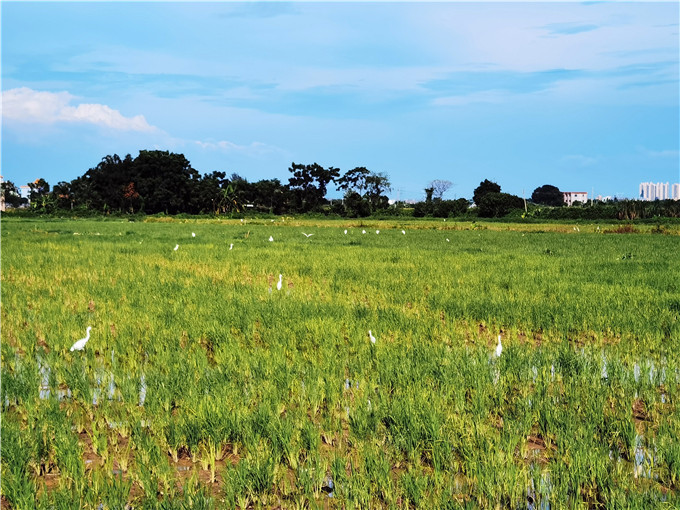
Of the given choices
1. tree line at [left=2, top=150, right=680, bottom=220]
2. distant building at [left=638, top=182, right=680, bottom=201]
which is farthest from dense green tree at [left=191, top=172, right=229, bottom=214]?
distant building at [left=638, top=182, right=680, bottom=201]

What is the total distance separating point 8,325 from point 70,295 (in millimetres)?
1804

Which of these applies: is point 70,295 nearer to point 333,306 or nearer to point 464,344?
point 333,306

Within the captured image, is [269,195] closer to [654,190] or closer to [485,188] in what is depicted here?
[485,188]

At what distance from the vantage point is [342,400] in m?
3.76

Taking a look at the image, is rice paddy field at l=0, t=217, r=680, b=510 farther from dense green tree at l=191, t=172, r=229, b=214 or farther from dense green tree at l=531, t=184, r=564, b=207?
dense green tree at l=531, t=184, r=564, b=207

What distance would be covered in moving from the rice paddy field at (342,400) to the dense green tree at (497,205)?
40720mm

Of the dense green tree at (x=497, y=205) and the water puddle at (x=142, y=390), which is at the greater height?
the dense green tree at (x=497, y=205)

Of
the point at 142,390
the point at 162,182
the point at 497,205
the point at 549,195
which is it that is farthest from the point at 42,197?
the point at 549,195

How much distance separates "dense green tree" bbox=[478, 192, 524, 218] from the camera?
47.6 metres

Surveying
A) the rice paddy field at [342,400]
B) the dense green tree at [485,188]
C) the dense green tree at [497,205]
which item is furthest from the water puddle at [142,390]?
the dense green tree at [485,188]

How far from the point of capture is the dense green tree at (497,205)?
4756 centimetres

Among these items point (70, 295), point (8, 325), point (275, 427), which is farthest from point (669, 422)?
point (70, 295)

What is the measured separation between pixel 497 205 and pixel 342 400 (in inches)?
1808

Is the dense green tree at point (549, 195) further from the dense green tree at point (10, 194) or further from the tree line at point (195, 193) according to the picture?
the dense green tree at point (10, 194)
